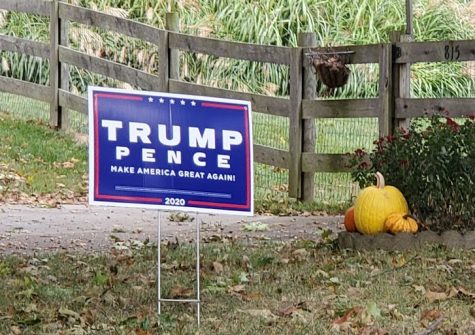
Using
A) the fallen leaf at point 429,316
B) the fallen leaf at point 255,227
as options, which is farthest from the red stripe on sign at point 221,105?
the fallen leaf at point 255,227

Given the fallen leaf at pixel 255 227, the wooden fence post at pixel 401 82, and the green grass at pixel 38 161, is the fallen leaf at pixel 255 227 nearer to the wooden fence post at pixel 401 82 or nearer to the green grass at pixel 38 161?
the wooden fence post at pixel 401 82

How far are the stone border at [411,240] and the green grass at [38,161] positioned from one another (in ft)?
15.3

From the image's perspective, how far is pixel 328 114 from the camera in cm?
1266

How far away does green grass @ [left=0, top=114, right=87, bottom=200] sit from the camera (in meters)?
13.1

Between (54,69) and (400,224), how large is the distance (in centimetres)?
890

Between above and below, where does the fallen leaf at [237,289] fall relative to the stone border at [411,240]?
below

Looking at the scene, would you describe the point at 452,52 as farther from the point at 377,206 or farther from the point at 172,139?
the point at 172,139

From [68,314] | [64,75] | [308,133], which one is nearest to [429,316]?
[68,314]

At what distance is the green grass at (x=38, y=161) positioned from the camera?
515 inches

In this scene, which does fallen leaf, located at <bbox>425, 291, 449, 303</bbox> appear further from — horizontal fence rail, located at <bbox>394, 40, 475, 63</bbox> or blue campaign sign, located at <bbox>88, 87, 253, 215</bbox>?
horizontal fence rail, located at <bbox>394, 40, 475, 63</bbox>

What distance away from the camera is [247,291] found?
7531 mm

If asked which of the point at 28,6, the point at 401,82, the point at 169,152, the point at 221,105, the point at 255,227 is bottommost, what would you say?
the point at 255,227

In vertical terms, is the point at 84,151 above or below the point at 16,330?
above

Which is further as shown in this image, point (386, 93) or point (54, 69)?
point (54, 69)
